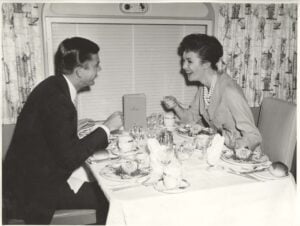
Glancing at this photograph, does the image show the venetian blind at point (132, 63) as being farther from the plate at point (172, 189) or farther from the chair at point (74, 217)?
the plate at point (172, 189)

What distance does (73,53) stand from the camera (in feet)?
5.96

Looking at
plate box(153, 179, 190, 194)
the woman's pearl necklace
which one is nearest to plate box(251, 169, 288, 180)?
plate box(153, 179, 190, 194)

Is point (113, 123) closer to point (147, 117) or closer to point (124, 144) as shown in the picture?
point (124, 144)

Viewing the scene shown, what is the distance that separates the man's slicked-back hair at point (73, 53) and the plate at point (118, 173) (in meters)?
0.61

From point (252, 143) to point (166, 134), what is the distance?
533mm

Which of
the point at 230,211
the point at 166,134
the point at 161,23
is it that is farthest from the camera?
the point at 161,23

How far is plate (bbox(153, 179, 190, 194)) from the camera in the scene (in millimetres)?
1327

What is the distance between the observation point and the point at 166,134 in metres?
2.12

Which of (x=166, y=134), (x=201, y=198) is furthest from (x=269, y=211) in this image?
(x=166, y=134)

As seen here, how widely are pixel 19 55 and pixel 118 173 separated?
5.28 feet

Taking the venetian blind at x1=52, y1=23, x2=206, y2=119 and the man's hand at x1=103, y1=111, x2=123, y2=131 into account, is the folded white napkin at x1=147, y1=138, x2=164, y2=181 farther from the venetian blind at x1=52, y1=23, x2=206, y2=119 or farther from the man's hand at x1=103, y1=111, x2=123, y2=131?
the venetian blind at x1=52, y1=23, x2=206, y2=119

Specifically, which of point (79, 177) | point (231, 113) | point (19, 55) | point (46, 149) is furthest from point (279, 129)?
point (19, 55)

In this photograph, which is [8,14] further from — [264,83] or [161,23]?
[264,83]

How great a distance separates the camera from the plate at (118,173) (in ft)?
4.84
